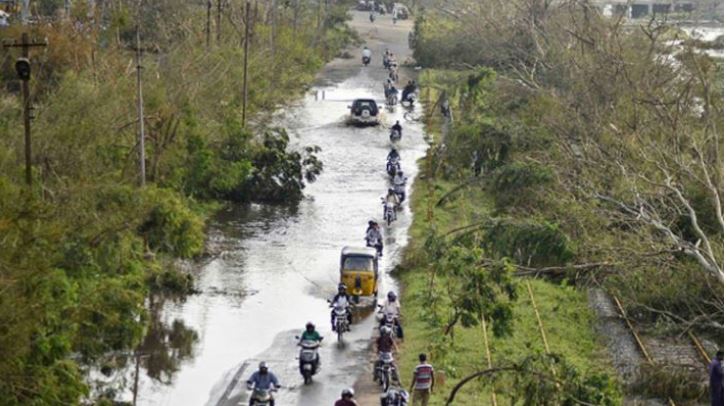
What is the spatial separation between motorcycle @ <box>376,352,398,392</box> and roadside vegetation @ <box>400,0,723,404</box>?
0.95 m

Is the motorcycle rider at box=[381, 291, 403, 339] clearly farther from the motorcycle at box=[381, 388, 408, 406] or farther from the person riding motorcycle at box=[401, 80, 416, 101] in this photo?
the person riding motorcycle at box=[401, 80, 416, 101]

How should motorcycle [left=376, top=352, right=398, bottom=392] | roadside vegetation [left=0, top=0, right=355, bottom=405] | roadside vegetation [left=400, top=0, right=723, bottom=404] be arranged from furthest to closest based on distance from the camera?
roadside vegetation [left=400, top=0, right=723, bottom=404] < motorcycle [left=376, top=352, right=398, bottom=392] < roadside vegetation [left=0, top=0, right=355, bottom=405]

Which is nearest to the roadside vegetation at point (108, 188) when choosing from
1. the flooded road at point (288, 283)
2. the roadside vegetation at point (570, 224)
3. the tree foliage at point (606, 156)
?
the flooded road at point (288, 283)

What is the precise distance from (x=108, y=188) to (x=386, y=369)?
24.4 ft

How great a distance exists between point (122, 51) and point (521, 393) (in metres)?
31.5

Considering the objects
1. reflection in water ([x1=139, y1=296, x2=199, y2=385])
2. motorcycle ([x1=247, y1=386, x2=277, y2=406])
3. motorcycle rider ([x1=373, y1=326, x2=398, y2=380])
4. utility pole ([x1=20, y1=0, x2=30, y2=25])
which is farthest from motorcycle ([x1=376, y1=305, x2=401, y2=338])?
utility pole ([x1=20, y1=0, x2=30, y2=25])

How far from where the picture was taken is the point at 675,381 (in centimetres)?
2416

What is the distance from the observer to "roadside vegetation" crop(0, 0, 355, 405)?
2036 centimetres

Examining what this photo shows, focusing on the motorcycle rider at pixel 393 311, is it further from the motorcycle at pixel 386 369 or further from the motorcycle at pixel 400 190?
the motorcycle at pixel 400 190

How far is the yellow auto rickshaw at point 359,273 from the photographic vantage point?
30.5m

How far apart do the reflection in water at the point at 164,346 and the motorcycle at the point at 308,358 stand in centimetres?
239

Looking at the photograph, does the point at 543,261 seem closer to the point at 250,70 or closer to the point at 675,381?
the point at 675,381

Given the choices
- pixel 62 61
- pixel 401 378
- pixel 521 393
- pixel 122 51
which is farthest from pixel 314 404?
pixel 122 51

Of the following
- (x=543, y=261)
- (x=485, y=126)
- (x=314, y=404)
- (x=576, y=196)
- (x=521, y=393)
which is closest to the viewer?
(x=521, y=393)
